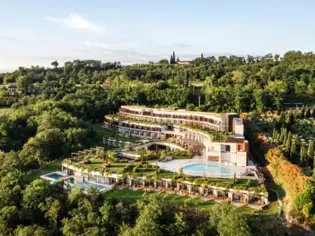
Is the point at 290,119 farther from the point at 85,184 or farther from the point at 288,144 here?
the point at 85,184

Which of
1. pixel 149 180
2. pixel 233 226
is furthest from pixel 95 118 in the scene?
pixel 233 226

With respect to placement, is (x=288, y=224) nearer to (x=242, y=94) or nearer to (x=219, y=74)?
(x=242, y=94)

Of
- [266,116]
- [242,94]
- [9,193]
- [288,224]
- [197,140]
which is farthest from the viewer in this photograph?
[242,94]

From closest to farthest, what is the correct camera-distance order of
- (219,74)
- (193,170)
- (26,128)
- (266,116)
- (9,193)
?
(9,193) → (193,170) → (26,128) → (266,116) → (219,74)

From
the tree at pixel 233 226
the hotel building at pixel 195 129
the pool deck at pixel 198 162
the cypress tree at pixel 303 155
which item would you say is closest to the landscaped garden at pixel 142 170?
the pool deck at pixel 198 162

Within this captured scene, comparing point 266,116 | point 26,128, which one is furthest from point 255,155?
point 26,128

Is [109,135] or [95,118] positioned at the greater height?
[95,118]

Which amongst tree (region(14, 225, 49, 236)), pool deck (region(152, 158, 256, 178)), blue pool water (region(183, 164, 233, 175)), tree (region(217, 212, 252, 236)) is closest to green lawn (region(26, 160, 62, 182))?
tree (region(14, 225, 49, 236))
